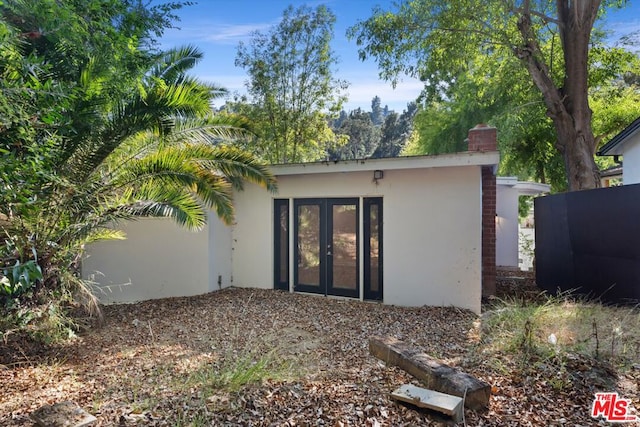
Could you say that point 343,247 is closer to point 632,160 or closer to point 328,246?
point 328,246

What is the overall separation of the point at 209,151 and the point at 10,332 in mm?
3929

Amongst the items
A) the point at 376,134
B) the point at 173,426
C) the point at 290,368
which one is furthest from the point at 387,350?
the point at 376,134

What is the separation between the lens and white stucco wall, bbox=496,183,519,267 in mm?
13453

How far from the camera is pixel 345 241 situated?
331 inches

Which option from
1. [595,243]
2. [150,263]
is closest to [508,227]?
[595,243]

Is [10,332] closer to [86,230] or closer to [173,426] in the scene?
[86,230]

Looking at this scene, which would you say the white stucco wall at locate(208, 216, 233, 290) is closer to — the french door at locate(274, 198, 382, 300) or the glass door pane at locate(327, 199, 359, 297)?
the french door at locate(274, 198, 382, 300)

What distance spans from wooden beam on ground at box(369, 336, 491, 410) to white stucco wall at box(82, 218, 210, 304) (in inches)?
206

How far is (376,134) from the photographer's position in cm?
4512

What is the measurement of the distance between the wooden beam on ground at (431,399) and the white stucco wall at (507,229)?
11.2 metres

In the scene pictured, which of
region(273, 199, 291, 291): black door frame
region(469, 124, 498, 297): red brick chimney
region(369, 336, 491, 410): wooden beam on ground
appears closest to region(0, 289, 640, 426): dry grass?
region(369, 336, 491, 410): wooden beam on ground

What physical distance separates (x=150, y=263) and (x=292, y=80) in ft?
29.7

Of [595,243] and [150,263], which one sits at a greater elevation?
[595,243]

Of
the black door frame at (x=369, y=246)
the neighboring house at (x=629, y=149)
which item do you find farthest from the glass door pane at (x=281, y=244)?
the neighboring house at (x=629, y=149)
